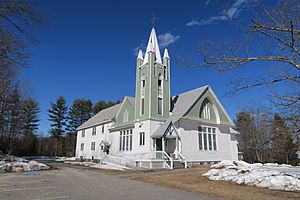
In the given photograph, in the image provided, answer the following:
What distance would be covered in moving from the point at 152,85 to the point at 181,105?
431 cm

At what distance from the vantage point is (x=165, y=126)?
1984 cm

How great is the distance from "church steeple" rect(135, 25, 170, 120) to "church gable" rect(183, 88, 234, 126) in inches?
137

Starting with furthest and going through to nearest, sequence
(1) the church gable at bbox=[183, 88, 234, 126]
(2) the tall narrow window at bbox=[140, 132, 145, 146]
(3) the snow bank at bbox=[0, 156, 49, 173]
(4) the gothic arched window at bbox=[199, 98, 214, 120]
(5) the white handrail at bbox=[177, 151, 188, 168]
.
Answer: (4) the gothic arched window at bbox=[199, 98, 214, 120] < (1) the church gable at bbox=[183, 88, 234, 126] < (2) the tall narrow window at bbox=[140, 132, 145, 146] < (5) the white handrail at bbox=[177, 151, 188, 168] < (3) the snow bank at bbox=[0, 156, 49, 173]

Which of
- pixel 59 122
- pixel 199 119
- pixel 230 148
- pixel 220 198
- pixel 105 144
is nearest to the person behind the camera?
pixel 220 198

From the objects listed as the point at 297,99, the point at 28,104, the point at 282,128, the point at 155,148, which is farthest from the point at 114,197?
the point at 28,104

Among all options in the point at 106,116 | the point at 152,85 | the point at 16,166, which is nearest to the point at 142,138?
the point at 152,85

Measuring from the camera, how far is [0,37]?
5316 mm

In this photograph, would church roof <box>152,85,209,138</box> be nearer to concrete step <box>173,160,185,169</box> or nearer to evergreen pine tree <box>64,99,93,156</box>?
concrete step <box>173,160,185,169</box>

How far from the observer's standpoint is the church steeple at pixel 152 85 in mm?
21531

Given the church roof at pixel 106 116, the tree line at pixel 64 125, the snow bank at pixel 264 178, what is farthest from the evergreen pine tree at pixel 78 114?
the snow bank at pixel 264 178

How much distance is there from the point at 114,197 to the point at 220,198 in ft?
11.3

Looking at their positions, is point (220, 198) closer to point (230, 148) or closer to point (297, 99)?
point (297, 99)

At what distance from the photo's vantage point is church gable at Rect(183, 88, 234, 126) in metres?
22.8

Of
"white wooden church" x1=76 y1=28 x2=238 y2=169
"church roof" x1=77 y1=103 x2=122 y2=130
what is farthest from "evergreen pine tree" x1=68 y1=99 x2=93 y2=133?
"white wooden church" x1=76 y1=28 x2=238 y2=169
